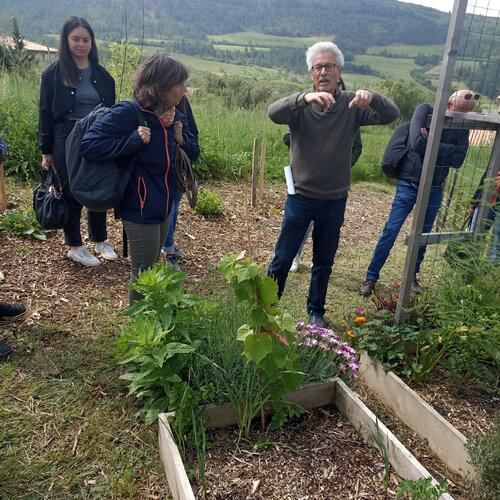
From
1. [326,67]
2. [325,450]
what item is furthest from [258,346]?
[326,67]

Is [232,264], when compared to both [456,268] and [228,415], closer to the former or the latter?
[228,415]

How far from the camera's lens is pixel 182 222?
5.78 m

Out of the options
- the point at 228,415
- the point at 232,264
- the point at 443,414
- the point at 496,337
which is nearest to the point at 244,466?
the point at 228,415

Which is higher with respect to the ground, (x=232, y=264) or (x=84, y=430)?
(x=232, y=264)

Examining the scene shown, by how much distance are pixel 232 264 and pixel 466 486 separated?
1.50 meters

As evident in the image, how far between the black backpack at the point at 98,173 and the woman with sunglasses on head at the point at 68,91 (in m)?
1.15

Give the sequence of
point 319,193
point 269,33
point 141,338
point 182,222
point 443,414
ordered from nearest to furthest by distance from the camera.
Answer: point 141,338 < point 443,414 < point 319,193 < point 182,222 < point 269,33

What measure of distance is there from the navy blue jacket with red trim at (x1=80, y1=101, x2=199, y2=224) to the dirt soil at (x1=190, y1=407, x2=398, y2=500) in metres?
1.36

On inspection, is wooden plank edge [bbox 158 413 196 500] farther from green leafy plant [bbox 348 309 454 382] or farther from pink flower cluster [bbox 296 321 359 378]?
green leafy plant [bbox 348 309 454 382]

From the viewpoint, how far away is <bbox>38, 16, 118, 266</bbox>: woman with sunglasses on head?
3.62 meters

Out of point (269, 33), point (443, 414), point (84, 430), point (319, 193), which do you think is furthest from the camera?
Result: point (269, 33)

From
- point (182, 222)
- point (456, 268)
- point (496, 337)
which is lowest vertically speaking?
point (182, 222)

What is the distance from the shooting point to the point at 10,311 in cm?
331

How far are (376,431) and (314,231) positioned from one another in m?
1.57
